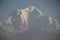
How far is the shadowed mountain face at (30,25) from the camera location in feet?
9.59

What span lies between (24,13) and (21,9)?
107 millimetres

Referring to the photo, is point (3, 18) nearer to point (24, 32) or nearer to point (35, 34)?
point (24, 32)

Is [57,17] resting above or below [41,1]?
below

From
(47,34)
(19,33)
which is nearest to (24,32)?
(19,33)

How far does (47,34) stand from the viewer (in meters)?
2.95

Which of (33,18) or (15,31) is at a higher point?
(33,18)

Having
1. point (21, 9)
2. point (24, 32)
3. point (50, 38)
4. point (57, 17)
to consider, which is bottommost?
point (50, 38)

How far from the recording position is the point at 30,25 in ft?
9.66

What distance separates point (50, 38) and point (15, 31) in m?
0.76

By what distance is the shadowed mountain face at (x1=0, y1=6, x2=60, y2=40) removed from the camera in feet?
9.59

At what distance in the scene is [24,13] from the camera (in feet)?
9.73

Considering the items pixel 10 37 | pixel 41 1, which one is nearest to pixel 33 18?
pixel 41 1

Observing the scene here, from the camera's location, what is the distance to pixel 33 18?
2.96 m

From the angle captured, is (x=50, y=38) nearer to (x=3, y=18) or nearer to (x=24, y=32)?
(x=24, y=32)
